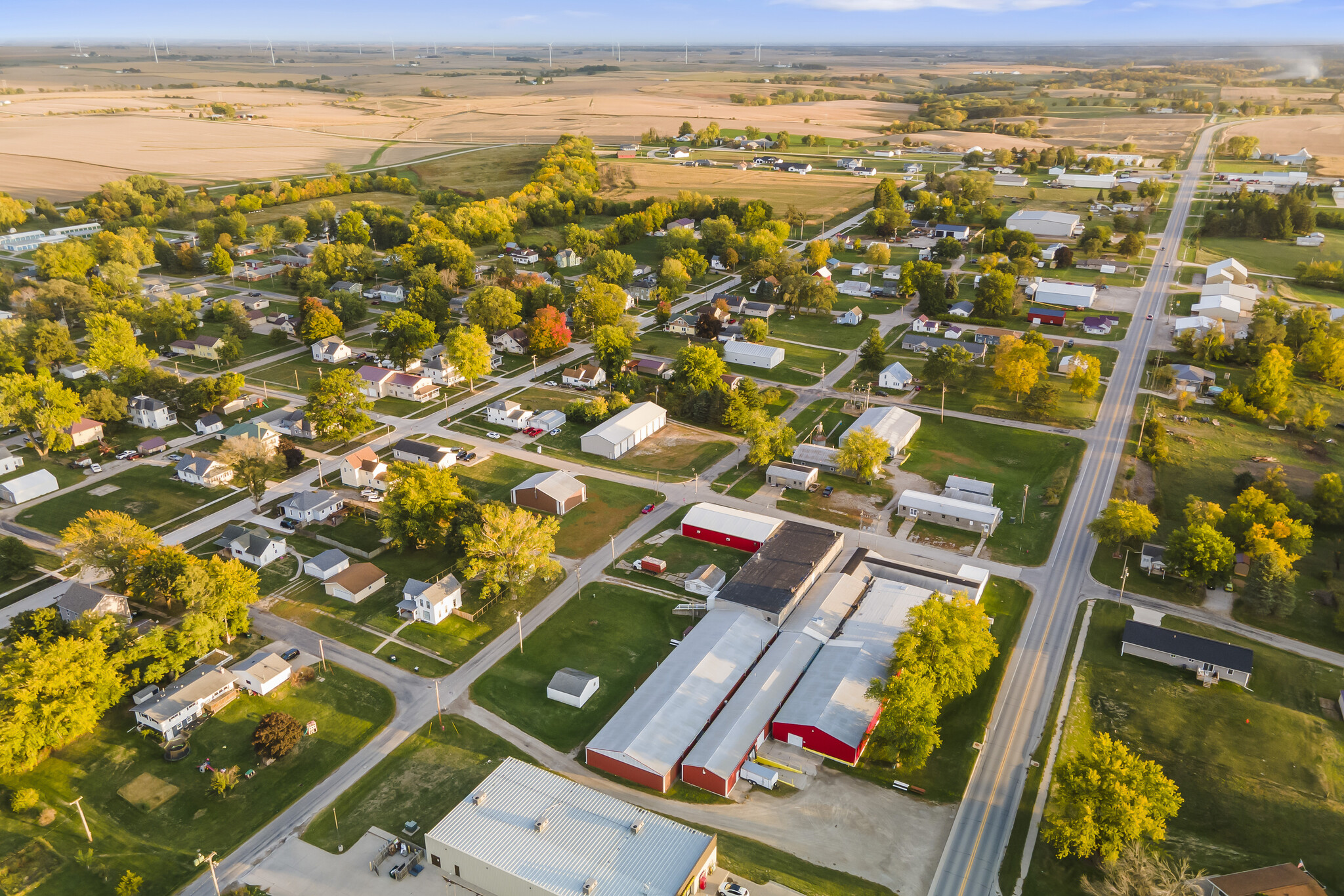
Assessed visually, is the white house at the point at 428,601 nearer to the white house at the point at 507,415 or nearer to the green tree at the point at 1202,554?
the white house at the point at 507,415

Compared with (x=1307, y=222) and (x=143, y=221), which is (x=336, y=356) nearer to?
(x=143, y=221)

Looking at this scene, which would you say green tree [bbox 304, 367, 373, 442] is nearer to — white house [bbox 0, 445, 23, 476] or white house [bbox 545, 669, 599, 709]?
white house [bbox 0, 445, 23, 476]

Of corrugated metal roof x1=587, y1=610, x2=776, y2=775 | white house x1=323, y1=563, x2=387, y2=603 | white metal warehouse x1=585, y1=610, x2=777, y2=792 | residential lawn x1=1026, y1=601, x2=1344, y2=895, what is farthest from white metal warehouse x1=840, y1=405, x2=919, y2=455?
white house x1=323, y1=563, x2=387, y2=603

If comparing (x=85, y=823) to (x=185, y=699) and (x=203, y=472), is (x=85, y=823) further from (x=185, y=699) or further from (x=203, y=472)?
(x=203, y=472)

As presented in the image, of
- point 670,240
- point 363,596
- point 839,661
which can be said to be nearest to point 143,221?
point 670,240

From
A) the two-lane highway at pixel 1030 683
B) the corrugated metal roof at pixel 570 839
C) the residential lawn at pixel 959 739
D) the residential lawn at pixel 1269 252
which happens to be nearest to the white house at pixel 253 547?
the corrugated metal roof at pixel 570 839

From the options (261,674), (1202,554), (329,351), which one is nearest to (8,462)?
(329,351)
